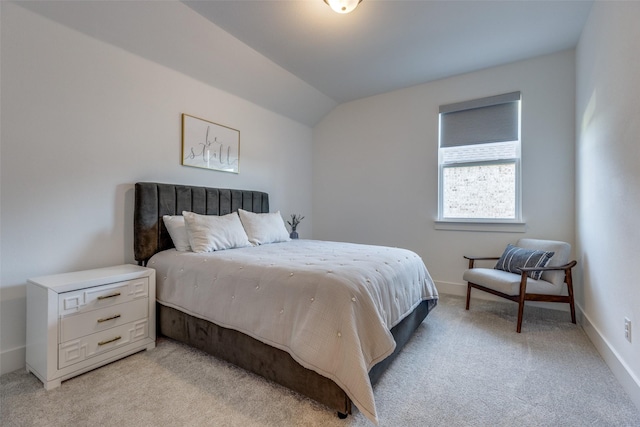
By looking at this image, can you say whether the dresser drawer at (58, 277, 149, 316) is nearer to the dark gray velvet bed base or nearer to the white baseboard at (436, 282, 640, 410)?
the dark gray velvet bed base

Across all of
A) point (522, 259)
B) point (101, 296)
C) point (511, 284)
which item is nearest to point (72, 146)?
point (101, 296)

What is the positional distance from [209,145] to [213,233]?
121cm

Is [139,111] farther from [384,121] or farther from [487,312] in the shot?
[487,312]

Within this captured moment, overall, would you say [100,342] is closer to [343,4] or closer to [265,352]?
[265,352]

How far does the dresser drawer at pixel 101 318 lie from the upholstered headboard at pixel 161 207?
1.80 ft

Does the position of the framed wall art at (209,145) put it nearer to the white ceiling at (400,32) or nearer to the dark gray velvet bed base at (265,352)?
the white ceiling at (400,32)

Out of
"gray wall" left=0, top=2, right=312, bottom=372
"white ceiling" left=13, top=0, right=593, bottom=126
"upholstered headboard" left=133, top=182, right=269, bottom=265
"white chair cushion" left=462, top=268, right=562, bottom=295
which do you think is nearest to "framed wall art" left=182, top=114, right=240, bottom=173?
"gray wall" left=0, top=2, right=312, bottom=372

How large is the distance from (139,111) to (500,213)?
4116 millimetres

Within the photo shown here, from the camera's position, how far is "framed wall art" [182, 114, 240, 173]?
309 cm

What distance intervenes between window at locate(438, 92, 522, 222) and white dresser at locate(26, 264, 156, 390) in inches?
138

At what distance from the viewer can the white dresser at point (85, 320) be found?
1.76 metres

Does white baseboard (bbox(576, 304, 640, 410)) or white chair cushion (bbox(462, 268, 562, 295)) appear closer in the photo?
white baseboard (bbox(576, 304, 640, 410))

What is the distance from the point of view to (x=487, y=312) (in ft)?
10.0

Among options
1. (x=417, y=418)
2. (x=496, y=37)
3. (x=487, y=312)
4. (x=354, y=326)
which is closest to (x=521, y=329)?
(x=487, y=312)
